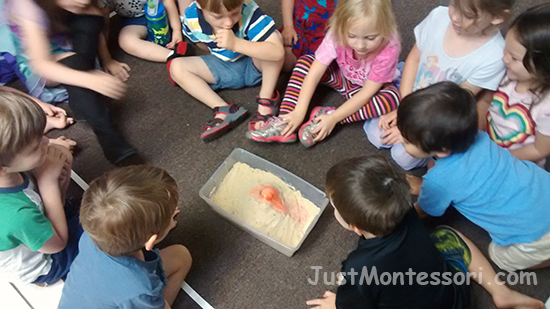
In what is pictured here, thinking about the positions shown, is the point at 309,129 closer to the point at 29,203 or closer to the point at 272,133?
the point at 272,133

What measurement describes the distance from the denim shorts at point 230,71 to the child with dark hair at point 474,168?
2.30 feet

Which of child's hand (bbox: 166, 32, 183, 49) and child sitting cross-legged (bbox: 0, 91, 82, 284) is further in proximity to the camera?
child's hand (bbox: 166, 32, 183, 49)

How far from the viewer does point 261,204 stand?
114 centimetres

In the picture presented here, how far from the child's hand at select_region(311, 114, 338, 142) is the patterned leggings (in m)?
0.08

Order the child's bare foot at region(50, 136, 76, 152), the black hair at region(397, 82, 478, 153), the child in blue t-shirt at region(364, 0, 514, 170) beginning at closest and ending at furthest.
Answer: the black hair at region(397, 82, 478, 153), the child in blue t-shirt at region(364, 0, 514, 170), the child's bare foot at region(50, 136, 76, 152)

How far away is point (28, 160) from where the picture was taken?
31.7 inches

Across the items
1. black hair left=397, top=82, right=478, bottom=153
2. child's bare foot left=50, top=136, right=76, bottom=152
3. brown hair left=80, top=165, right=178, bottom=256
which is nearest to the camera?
brown hair left=80, top=165, right=178, bottom=256

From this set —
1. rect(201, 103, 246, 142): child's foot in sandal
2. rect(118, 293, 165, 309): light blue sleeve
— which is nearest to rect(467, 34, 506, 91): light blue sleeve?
rect(201, 103, 246, 142): child's foot in sandal

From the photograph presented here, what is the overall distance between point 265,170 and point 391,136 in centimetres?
45

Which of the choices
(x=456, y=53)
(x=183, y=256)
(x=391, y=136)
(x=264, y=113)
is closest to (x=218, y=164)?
(x=264, y=113)

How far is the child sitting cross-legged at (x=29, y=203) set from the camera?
0.77m

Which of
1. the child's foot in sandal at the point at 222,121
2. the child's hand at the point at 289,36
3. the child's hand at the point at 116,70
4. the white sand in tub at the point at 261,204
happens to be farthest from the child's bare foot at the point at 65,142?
the child's hand at the point at 289,36

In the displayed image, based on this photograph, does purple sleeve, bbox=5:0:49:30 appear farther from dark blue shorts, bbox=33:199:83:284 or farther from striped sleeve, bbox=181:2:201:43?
dark blue shorts, bbox=33:199:83:284

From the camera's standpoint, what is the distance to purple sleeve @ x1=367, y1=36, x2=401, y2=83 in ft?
3.84
